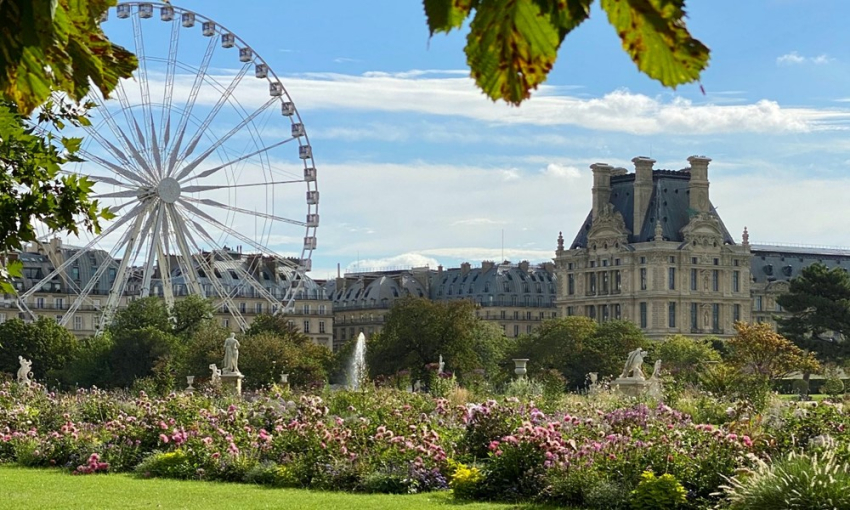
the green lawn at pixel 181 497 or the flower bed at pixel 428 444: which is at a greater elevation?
the flower bed at pixel 428 444

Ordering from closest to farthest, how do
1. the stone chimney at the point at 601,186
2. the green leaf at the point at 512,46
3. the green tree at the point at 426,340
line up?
the green leaf at the point at 512,46 < the green tree at the point at 426,340 < the stone chimney at the point at 601,186

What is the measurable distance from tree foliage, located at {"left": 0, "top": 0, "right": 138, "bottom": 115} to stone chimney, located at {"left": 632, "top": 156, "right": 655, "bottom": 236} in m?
107

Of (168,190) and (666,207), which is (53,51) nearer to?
(168,190)

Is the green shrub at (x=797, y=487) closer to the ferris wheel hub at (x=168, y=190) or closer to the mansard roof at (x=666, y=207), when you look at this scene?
the ferris wheel hub at (x=168, y=190)

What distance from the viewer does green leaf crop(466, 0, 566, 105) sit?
75.2 inches

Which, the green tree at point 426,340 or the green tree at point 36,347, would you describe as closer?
the green tree at point 426,340

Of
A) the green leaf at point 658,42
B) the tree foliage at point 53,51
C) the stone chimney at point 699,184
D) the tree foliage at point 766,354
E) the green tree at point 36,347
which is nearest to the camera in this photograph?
the green leaf at point 658,42

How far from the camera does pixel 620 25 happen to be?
1.81m

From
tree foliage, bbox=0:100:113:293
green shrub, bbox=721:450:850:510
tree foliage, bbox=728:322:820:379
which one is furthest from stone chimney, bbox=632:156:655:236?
tree foliage, bbox=0:100:113:293

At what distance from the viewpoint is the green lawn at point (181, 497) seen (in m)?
15.2

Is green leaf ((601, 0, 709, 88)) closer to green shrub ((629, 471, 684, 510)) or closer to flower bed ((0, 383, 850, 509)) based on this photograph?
flower bed ((0, 383, 850, 509))

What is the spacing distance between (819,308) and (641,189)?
30543 millimetres

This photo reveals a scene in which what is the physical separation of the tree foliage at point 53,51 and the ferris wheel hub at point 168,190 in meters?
48.4

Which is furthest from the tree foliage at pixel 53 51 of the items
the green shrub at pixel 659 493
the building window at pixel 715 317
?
the building window at pixel 715 317
